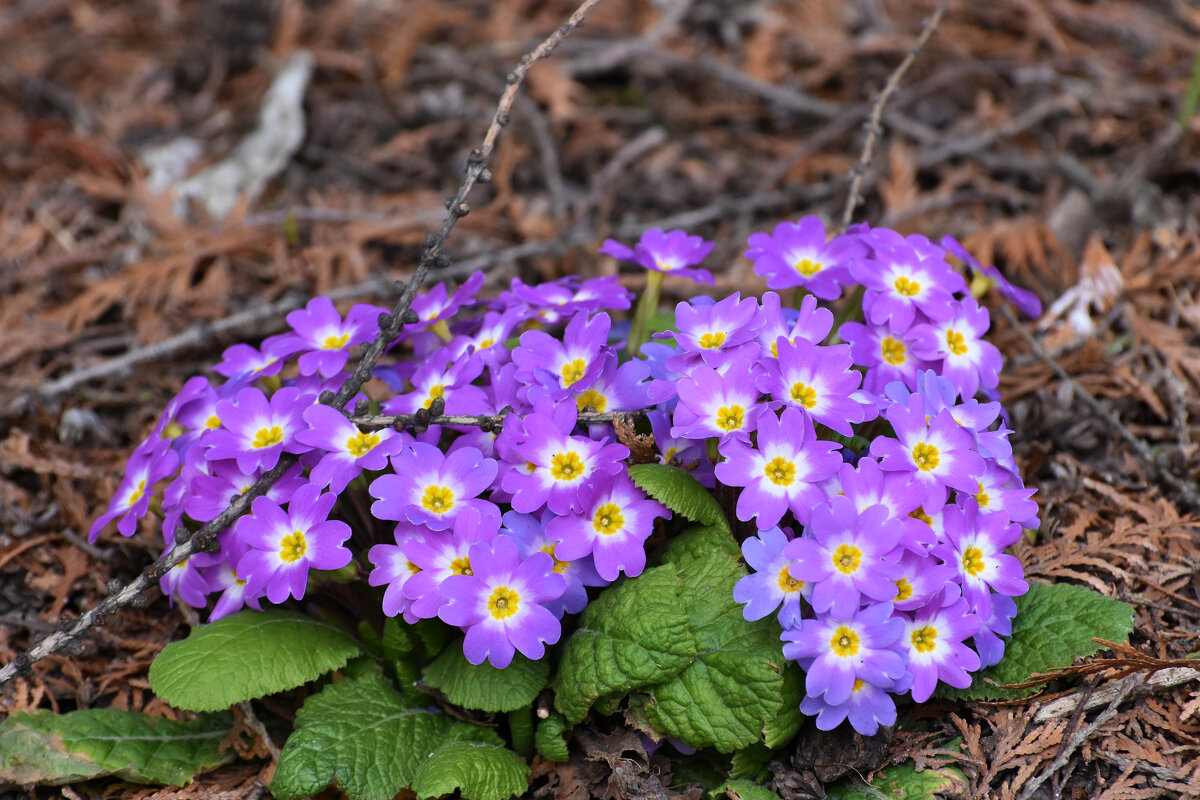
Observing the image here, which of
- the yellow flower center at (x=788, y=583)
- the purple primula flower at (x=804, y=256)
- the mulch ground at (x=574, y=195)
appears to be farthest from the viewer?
the mulch ground at (x=574, y=195)

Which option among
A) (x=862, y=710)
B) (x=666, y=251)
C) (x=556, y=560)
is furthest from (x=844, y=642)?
(x=666, y=251)

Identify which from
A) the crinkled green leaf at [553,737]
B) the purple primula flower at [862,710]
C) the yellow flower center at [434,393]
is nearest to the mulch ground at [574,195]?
the crinkled green leaf at [553,737]

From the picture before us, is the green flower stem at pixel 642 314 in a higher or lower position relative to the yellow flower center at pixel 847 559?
higher

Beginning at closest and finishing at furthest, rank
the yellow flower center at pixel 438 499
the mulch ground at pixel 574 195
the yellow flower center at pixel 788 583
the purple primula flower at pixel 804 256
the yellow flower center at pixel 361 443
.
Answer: the yellow flower center at pixel 788 583
the yellow flower center at pixel 438 499
the yellow flower center at pixel 361 443
the purple primula flower at pixel 804 256
the mulch ground at pixel 574 195

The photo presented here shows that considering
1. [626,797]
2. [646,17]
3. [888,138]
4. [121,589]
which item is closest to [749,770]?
[626,797]

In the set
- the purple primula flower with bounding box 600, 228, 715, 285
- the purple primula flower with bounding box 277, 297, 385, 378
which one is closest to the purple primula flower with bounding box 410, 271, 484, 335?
the purple primula flower with bounding box 277, 297, 385, 378

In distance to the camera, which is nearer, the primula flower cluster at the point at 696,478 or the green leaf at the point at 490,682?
the primula flower cluster at the point at 696,478

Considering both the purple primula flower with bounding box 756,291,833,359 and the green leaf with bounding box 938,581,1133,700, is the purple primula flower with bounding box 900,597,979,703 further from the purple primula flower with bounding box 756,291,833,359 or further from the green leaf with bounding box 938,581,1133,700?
the purple primula flower with bounding box 756,291,833,359

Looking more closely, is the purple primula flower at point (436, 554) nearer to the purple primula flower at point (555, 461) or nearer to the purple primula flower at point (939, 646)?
the purple primula flower at point (555, 461)
